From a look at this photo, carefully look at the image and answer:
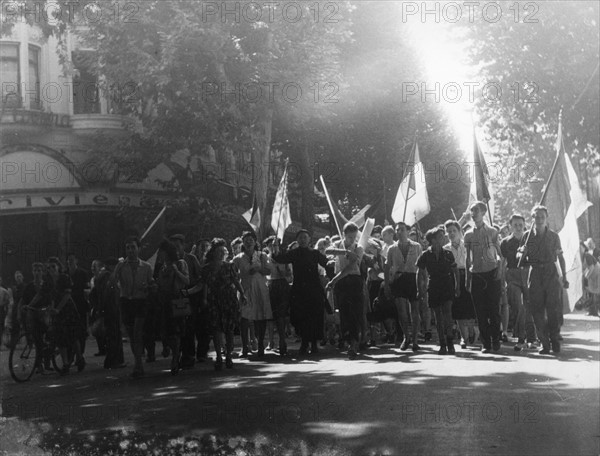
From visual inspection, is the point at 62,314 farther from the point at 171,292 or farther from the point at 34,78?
the point at 34,78

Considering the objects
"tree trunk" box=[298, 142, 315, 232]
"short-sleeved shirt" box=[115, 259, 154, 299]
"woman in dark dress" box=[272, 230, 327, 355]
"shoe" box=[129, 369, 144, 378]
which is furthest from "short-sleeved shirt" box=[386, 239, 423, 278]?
"tree trunk" box=[298, 142, 315, 232]

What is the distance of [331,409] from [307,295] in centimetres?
678

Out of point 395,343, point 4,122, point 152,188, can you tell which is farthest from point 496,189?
point 395,343

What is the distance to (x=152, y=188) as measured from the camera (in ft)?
110

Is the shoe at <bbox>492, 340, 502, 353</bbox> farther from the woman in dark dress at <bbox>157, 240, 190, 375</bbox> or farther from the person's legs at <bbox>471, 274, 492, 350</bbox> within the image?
the woman in dark dress at <bbox>157, 240, 190, 375</bbox>

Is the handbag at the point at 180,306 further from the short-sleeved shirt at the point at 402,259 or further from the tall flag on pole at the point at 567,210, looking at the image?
the tall flag on pole at the point at 567,210

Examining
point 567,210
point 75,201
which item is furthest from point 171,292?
point 75,201

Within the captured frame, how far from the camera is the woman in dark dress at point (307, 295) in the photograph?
16.1 m

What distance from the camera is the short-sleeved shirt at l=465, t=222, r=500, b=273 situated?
583 inches

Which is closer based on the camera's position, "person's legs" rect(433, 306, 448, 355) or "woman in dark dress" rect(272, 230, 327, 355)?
"person's legs" rect(433, 306, 448, 355)

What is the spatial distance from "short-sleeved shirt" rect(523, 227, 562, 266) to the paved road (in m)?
1.16

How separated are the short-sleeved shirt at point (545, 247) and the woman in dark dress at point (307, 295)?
3.03 metres

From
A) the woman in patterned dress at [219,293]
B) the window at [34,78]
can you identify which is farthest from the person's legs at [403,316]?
the window at [34,78]

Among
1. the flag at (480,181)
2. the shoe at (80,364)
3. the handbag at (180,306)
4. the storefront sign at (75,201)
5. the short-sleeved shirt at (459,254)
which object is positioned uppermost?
the storefront sign at (75,201)
